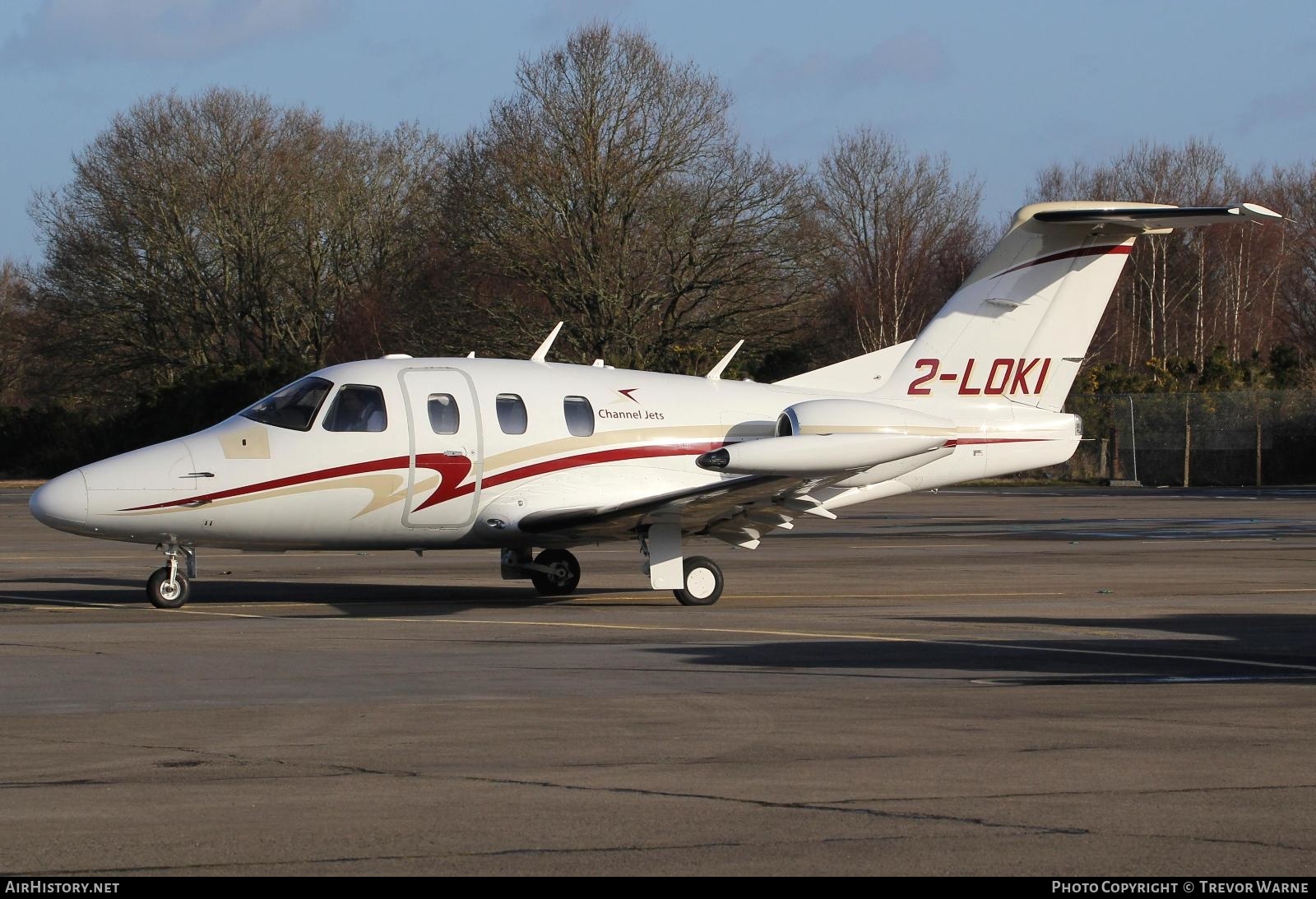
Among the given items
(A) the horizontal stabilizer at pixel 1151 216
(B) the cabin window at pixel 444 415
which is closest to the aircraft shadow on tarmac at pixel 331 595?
(B) the cabin window at pixel 444 415

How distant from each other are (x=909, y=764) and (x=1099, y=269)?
12282 millimetres

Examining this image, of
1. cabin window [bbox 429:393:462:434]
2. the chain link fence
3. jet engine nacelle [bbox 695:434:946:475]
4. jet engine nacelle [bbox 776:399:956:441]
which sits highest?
cabin window [bbox 429:393:462:434]

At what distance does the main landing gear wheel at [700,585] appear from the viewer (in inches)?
680

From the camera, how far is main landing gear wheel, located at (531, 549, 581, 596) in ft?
61.8

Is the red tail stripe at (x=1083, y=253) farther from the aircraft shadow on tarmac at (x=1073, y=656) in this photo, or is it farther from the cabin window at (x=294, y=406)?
the cabin window at (x=294, y=406)

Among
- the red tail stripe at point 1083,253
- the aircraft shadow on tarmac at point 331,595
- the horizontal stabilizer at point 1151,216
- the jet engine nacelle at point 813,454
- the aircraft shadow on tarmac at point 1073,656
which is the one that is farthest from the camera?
the red tail stripe at point 1083,253

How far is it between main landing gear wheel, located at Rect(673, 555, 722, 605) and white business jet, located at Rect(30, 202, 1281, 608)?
2 cm

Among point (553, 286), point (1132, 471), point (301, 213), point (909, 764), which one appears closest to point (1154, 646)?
point (909, 764)

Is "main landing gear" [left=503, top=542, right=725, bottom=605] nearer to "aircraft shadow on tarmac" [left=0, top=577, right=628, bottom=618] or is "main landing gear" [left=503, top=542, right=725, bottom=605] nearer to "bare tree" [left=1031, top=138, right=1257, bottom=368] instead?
"aircraft shadow on tarmac" [left=0, top=577, right=628, bottom=618]

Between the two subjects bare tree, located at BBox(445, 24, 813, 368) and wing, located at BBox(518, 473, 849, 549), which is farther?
bare tree, located at BBox(445, 24, 813, 368)

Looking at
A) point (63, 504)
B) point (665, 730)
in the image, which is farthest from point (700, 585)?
point (665, 730)

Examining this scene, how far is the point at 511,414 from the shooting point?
17547mm

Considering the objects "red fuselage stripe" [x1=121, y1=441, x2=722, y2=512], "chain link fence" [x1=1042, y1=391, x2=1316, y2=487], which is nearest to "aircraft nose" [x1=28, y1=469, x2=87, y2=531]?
"red fuselage stripe" [x1=121, y1=441, x2=722, y2=512]

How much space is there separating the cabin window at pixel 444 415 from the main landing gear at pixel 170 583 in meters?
2.98
